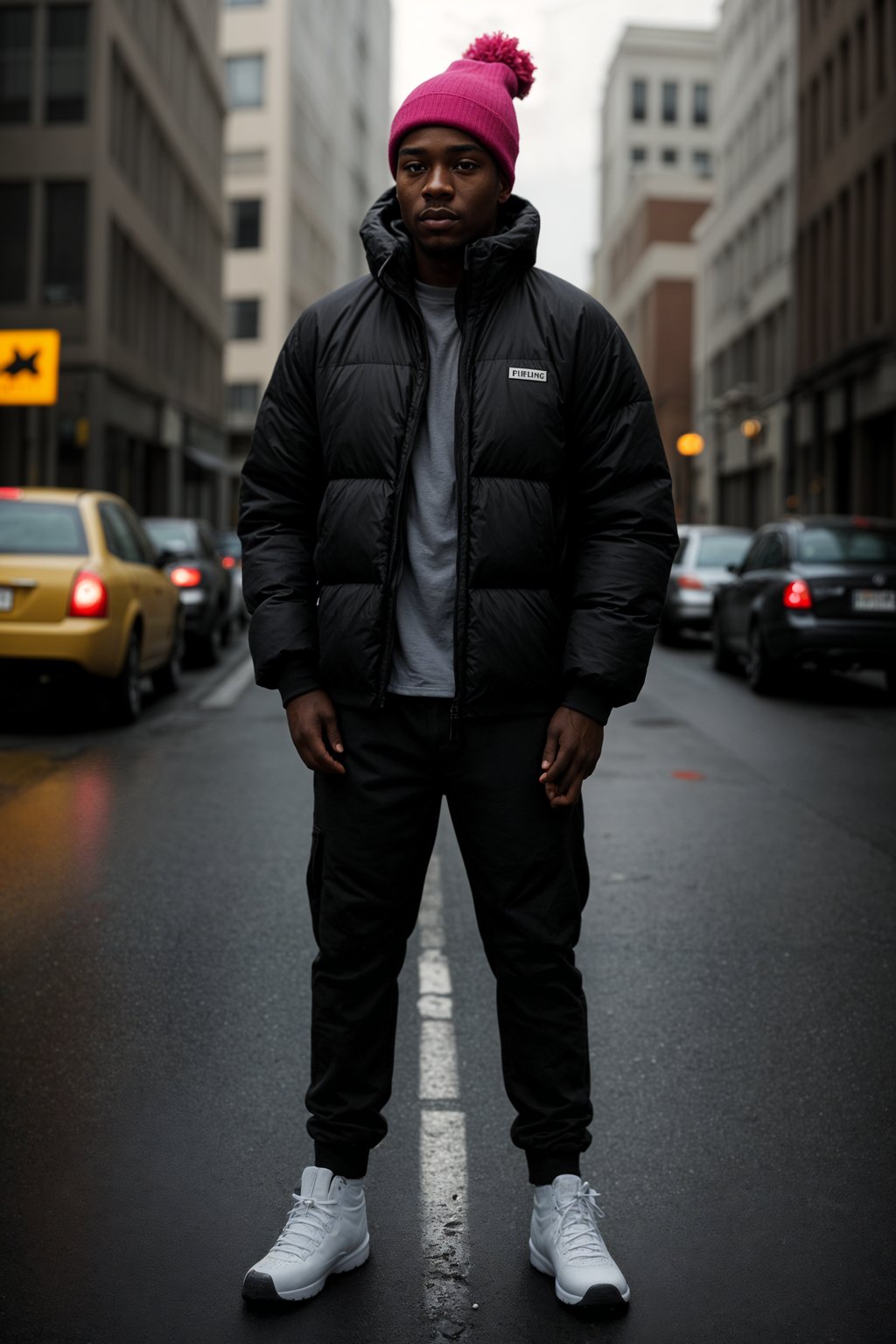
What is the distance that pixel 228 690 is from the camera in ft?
50.1

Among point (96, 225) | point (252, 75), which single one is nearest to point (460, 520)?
point (96, 225)

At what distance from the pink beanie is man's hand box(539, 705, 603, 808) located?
1.00m

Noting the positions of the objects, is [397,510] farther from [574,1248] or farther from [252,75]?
[252,75]

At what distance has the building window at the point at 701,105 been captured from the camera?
98.6 m

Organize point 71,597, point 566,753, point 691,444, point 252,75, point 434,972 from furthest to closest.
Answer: point 252,75 → point 691,444 → point 71,597 → point 434,972 → point 566,753

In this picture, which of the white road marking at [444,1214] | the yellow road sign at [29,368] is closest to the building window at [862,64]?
the yellow road sign at [29,368]

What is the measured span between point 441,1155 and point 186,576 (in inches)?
561

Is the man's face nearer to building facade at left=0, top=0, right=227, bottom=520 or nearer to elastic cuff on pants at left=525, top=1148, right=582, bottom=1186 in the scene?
elastic cuff on pants at left=525, top=1148, right=582, bottom=1186

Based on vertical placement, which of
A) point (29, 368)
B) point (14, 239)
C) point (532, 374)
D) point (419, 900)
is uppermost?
point (14, 239)

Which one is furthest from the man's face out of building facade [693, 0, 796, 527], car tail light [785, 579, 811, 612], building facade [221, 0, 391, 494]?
building facade [221, 0, 391, 494]

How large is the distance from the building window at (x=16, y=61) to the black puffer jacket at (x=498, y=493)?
34.1 metres

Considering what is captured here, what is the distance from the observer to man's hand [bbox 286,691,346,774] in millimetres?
3086

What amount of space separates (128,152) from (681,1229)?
124 ft

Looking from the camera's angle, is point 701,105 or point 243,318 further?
point 701,105
